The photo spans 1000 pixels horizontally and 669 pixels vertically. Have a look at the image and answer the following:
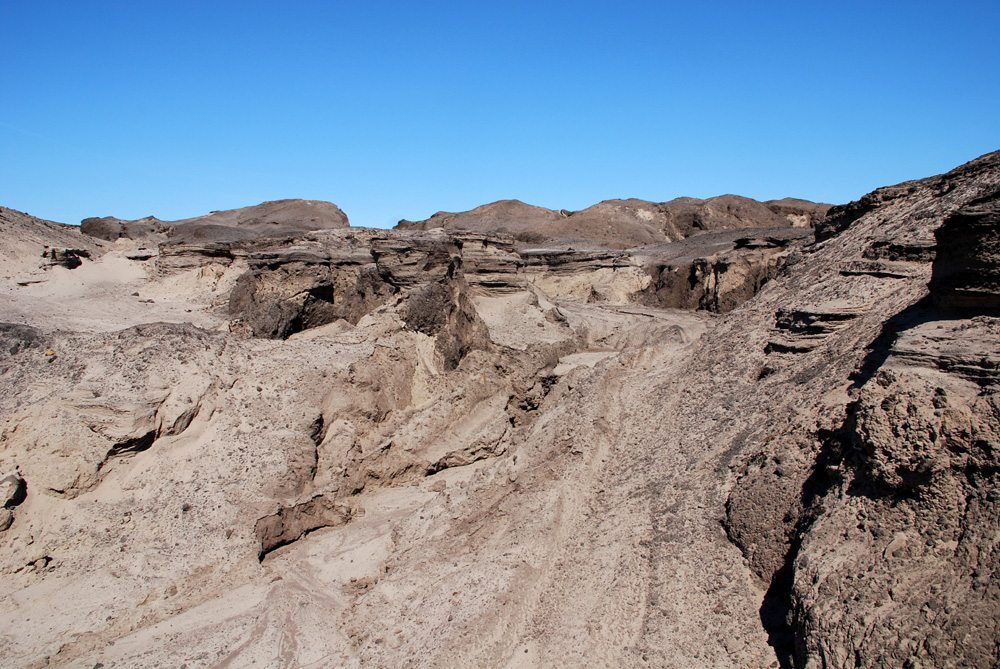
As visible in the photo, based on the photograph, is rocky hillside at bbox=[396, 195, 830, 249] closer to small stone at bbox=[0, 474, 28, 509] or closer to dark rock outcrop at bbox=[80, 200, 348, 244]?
dark rock outcrop at bbox=[80, 200, 348, 244]

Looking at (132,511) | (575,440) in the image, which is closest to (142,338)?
(132,511)

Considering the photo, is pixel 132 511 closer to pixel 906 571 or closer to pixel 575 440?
pixel 575 440

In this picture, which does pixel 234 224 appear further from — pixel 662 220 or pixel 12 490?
pixel 12 490

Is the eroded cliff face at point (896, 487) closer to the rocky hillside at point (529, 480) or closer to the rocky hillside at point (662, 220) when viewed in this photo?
the rocky hillside at point (529, 480)

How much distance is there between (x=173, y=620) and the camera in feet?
16.7

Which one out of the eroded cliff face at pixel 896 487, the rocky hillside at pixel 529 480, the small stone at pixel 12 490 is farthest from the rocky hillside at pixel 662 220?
the eroded cliff face at pixel 896 487

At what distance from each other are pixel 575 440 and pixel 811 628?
2.69 m

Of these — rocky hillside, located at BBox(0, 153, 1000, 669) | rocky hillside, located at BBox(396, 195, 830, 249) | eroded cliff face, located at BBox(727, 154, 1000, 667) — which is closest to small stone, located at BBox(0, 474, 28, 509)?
rocky hillside, located at BBox(0, 153, 1000, 669)

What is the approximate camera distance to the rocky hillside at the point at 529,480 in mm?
3285

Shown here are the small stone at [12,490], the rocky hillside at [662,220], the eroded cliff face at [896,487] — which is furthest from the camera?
the rocky hillside at [662,220]

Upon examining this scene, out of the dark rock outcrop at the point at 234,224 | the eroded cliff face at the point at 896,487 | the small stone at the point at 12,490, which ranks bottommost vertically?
the small stone at the point at 12,490

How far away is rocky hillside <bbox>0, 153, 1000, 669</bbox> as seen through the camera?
3285mm

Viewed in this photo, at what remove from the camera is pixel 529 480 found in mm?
5590

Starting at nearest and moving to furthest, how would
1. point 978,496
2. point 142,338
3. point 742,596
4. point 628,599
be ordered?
point 978,496 < point 742,596 < point 628,599 < point 142,338
